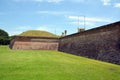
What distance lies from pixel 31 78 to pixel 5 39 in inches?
2224

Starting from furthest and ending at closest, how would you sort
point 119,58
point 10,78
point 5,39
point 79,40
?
point 5,39 < point 79,40 < point 119,58 < point 10,78

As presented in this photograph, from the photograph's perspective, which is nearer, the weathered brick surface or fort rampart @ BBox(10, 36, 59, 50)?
the weathered brick surface

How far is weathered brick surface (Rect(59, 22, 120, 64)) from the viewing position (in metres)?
15.7

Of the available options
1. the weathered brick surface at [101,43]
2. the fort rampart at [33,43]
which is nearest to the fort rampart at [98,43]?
the weathered brick surface at [101,43]

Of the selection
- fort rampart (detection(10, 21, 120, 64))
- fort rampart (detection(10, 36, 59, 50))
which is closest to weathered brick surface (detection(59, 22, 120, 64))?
fort rampart (detection(10, 21, 120, 64))

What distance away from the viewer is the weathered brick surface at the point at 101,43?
15731 millimetres

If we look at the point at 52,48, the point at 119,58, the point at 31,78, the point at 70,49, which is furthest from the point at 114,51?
the point at 52,48

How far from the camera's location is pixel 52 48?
3784 centimetres

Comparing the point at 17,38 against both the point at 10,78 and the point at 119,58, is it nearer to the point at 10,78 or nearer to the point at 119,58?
the point at 119,58

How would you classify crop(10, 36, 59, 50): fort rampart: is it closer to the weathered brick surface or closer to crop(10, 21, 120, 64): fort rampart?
crop(10, 21, 120, 64): fort rampart

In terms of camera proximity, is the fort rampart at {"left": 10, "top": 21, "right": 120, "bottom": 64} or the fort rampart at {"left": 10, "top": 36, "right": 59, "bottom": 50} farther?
the fort rampart at {"left": 10, "top": 36, "right": 59, "bottom": 50}

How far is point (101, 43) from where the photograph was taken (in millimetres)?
18406

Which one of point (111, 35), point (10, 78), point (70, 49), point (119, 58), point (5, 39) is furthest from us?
point (5, 39)

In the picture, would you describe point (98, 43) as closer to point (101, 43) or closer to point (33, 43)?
point (101, 43)
